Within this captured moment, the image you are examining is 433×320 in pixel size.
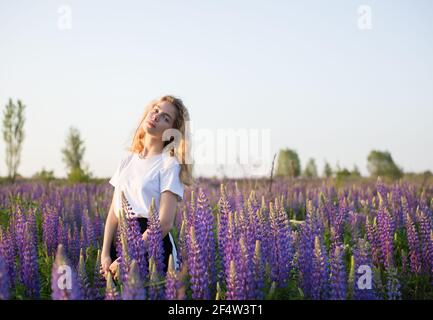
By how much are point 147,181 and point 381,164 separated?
17753 millimetres

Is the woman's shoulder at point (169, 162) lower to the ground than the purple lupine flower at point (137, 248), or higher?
higher

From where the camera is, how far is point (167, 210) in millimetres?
4508

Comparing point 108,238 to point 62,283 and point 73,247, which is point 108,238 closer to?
point 73,247

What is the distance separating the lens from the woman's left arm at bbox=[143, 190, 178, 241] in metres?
4.46

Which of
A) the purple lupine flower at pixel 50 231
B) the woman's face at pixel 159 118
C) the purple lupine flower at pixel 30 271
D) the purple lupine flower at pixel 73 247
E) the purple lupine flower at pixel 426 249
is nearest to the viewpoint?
the purple lupine flower at pixel 30 271

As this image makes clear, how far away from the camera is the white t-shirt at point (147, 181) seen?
183 inches

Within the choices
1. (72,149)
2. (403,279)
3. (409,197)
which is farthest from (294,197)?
(72,149)

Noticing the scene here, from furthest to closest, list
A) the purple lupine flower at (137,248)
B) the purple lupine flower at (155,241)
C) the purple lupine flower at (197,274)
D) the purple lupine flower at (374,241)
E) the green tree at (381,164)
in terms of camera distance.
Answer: the green tree at (381,164)
the purple lupine flower at (374,241)
the purple lupine flower at (155,241)
the purple lupine flower at (137,248)
the purple lupine flower at (197,274)

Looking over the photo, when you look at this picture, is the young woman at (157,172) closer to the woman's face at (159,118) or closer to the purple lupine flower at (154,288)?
the woman's face at (159,118)

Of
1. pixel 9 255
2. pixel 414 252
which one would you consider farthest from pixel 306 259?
pixel 9 255

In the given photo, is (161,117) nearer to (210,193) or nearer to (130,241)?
(130,241)

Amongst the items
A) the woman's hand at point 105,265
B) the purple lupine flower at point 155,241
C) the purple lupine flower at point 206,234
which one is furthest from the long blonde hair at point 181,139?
the woman's hand at point 105,265

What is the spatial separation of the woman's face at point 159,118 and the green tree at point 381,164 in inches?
625

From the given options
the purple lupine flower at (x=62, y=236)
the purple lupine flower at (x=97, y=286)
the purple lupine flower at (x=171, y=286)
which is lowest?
the purple lupine flower at (x=97, y=286)
